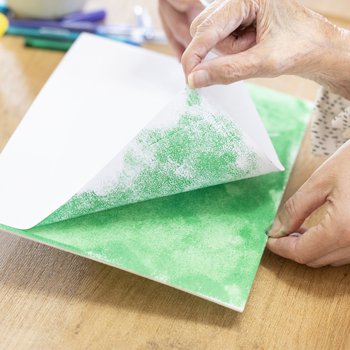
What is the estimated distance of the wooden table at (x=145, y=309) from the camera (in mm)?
657

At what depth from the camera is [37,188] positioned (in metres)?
0.74

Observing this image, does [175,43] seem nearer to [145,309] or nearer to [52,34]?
[52,34]

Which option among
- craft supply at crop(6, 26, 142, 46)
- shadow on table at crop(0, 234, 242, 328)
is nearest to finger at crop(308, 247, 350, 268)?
shadow on table at crop(0, 234, 242, 328)

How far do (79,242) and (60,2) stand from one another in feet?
2.05

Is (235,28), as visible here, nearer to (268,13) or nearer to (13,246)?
(268,13)

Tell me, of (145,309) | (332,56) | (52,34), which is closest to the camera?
(145,309)

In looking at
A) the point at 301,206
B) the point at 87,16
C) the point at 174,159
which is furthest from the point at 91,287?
the point at 87,16

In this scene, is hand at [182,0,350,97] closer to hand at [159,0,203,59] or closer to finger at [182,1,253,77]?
finger at [182,1,253,77]

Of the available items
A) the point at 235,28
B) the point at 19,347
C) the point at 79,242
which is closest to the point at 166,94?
the point at 235,28

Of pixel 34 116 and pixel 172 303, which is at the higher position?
pixel 34 116

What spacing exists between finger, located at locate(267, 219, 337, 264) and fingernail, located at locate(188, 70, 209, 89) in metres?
0.24

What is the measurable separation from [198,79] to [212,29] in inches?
2.8

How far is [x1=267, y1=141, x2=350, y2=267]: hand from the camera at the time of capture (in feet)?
2.32

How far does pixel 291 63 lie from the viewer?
755mm
